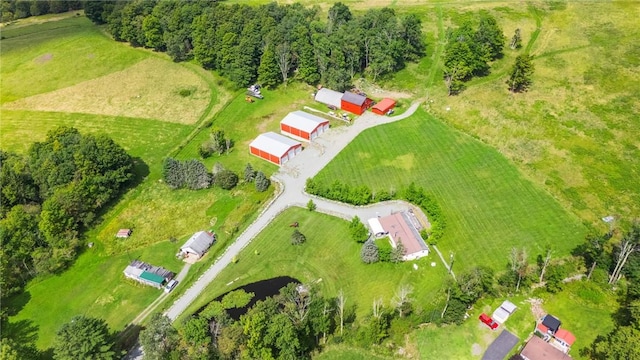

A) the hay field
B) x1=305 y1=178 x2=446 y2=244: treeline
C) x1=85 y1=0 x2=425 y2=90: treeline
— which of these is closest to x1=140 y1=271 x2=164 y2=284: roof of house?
x1=305 y1=178 x2=446 y2=244: treeline

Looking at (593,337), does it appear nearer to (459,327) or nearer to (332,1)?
(459,327)

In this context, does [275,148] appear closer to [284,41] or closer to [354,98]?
[354,98]

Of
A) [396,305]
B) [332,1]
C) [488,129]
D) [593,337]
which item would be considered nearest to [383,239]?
[396,305]

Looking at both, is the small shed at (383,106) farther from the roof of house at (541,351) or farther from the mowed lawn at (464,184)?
the roof of house at (541,351)

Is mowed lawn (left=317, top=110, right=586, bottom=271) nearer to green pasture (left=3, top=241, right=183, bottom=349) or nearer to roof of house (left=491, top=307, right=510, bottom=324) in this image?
roof of house (left=491, top=307, right=510, bottom=324)

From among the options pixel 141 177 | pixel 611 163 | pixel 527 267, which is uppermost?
pixel 611 163

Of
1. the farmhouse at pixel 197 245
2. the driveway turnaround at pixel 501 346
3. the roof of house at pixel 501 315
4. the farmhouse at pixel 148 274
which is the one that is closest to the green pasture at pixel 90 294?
the farmhouse at pixel 148 274
